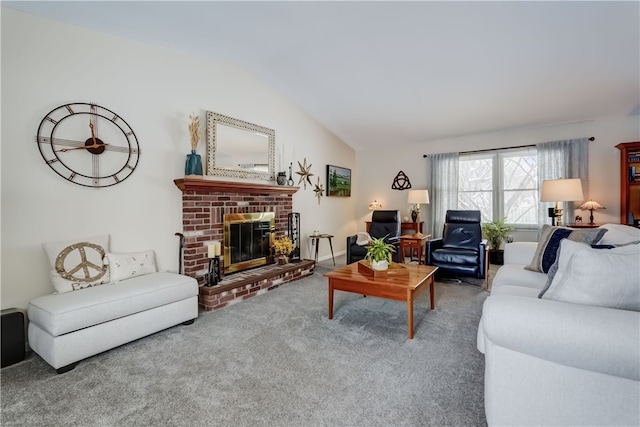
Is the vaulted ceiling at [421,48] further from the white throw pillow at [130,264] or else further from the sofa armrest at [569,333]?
the sofa armrest at [569,333]

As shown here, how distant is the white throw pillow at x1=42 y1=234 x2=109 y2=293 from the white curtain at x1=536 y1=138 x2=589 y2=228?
20.8ft

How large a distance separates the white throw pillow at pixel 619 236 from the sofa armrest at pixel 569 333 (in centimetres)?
150

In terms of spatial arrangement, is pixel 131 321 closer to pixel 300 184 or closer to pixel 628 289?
pixel 628 289

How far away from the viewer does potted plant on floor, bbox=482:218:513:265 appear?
5.36 meters

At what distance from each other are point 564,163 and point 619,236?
11.4ft

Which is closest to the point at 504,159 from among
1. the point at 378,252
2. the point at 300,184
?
the point at 300,184

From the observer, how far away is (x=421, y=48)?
3.38 meters

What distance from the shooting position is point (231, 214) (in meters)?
3.98

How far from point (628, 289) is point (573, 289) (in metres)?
0.18

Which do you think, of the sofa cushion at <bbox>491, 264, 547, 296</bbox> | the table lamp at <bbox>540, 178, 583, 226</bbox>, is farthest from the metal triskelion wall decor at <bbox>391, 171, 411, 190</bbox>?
the sofa cushion at <bbox>491, 264, 547, 296</bbox>

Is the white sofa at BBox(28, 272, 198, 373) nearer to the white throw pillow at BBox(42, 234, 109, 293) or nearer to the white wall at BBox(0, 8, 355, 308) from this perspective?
the white throw pillow at BBox(42, 234, 109, 293)

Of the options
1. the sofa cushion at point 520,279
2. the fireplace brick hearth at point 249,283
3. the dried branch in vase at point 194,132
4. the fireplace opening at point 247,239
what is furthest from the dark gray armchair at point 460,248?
the dried branch in vase at point 194,132

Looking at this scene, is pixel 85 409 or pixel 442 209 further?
pixel 442 209

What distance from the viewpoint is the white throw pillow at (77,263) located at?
2.47 m
